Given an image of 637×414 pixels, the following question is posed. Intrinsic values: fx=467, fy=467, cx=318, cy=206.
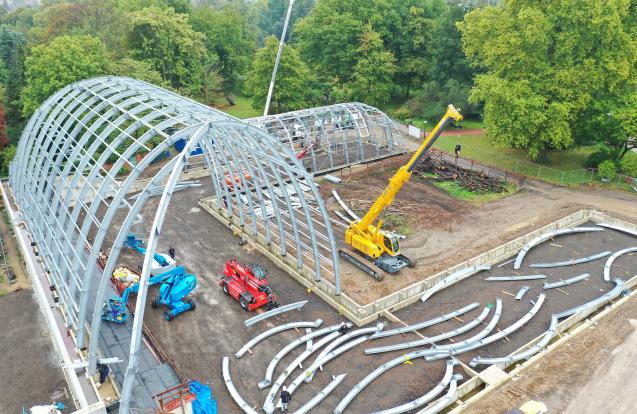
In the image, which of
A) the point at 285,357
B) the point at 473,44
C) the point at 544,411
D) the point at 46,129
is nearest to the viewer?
the point at 544,411

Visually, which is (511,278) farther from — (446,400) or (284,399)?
(284,399)

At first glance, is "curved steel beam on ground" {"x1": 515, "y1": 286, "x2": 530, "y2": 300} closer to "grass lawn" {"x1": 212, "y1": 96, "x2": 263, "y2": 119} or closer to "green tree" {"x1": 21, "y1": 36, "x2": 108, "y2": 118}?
"green tree" {"x1": 21, "y1": 36, "x2": 108, "y2": 118}

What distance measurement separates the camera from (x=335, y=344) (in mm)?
20484

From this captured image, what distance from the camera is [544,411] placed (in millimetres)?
17000

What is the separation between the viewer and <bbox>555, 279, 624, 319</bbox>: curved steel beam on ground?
22.6 m

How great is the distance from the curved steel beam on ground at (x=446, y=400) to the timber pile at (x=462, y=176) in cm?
2249

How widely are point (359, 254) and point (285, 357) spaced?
32.6 ft

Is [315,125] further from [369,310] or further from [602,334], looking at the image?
[602,334]

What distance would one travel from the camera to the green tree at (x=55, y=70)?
132 ft

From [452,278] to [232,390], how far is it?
1320 cm

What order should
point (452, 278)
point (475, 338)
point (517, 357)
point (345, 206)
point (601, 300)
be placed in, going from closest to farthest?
point (517, 357)
point (475, 338)
point (601, 300)
point (452, 278)
point (345, 206)

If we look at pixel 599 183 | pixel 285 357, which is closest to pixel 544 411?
pixel 285 357

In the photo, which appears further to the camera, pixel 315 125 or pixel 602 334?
pixel 315 125

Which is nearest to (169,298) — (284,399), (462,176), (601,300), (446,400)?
(284,399)
